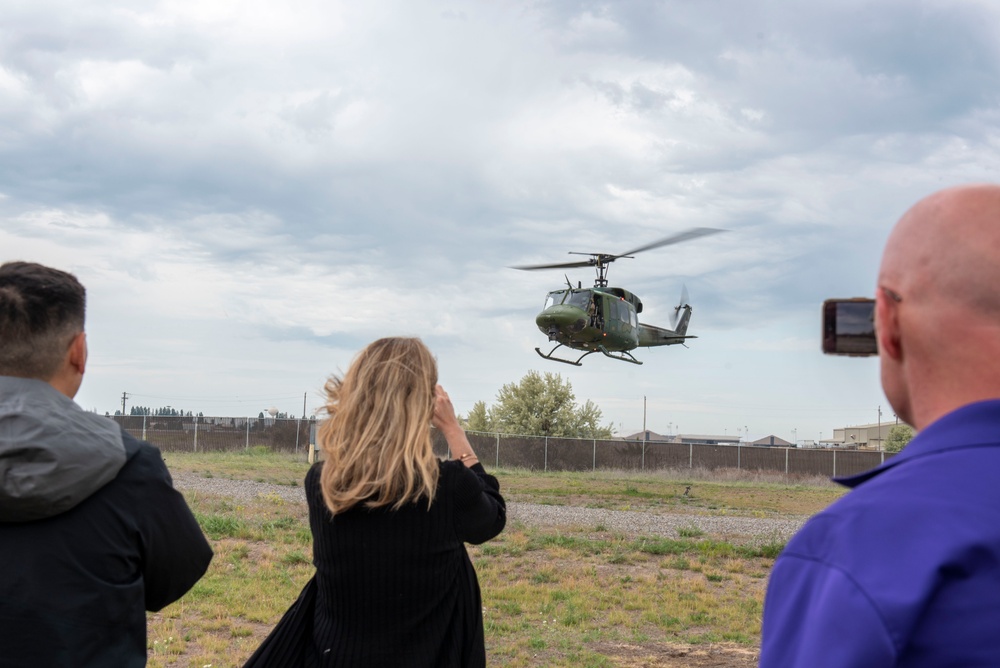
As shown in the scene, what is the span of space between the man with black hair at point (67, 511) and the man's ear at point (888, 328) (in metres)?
1.92

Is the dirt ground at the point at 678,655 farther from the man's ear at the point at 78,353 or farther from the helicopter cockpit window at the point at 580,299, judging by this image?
the helicopter cockpit window at the point at 580,299

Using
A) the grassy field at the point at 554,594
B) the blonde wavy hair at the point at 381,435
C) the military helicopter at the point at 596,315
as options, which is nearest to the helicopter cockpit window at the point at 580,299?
the military helicopter at the point at 596,315

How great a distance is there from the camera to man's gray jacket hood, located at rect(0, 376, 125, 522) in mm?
2242

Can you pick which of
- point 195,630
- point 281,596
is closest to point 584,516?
point 281,596

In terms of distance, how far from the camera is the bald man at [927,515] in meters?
1.08

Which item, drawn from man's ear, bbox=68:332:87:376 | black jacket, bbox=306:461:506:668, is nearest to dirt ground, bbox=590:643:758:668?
black jacket, bbox=306:461:506:668

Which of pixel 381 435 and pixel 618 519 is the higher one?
pixel 381 435

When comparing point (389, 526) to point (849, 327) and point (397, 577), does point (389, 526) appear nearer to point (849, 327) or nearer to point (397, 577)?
point (397, 577)

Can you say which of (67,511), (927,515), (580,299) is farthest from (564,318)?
(927,515)

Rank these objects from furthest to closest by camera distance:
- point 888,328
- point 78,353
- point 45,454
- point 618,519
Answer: point 618,519 < point 78,353 < point 45,454 < point 888,328

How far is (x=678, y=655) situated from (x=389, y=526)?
517cm

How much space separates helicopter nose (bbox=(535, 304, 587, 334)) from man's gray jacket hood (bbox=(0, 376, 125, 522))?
67.1ft

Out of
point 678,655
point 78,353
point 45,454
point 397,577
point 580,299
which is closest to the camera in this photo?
point 45,454

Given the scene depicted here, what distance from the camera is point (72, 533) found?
2.32 m
